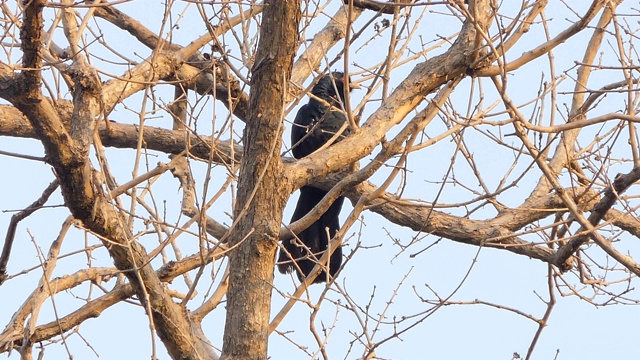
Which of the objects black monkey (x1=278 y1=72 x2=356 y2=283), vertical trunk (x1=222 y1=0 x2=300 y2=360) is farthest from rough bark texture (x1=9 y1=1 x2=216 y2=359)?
black monkey (x1=278 y1=72 x2=356 y2=283)

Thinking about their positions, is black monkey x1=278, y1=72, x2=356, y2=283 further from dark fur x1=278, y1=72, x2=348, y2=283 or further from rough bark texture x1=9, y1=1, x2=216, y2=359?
rough bark texture x1=9, y1=1, x2=216, y2=359

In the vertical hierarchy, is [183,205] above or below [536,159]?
below

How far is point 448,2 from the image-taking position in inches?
123

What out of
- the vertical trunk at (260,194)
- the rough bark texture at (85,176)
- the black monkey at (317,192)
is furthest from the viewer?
the black monkey at (317,192)

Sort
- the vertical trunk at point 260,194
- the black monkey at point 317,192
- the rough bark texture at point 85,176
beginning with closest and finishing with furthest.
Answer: the rough bark texture at point 85,176, the vertical trunk at point 260,194, the black monkey at point 317,192

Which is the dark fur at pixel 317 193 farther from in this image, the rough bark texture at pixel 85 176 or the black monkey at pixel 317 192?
the rough bark texture at pixel 85 176

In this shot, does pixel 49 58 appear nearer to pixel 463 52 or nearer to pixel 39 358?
pixel 39 358

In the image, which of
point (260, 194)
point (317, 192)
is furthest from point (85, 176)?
point (317, 192)

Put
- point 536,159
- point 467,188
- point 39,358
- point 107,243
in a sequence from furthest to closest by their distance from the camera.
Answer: point 467,188, point 536,159, point 39,358, point 107,243

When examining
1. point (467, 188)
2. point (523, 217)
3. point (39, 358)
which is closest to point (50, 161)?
point (39, 358)

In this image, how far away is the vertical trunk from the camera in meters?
2.85

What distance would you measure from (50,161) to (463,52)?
6.06ft

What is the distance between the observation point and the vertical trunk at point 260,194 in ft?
9.35

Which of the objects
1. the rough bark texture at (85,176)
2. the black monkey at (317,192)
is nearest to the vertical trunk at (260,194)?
the rough bark texture at (85,176)
